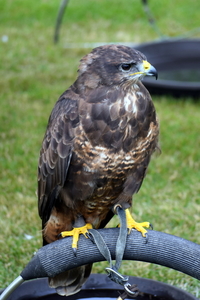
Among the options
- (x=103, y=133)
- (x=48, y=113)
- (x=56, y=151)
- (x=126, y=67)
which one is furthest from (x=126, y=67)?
(x=48, y=113)

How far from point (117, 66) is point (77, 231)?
3.10 ft

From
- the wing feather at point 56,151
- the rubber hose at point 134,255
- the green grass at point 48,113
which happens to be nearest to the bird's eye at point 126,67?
the wing feather at point 56,151

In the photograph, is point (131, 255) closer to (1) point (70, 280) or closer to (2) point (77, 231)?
(2) point (77, 231)

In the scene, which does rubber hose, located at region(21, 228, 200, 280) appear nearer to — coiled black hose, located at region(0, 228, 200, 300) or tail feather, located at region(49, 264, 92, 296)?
coiled black hose, located at region(0, 228, 200, 300)

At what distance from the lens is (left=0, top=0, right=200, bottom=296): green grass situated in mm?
3844

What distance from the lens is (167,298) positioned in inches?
108

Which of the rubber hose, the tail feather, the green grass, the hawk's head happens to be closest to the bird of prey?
the hawk's head

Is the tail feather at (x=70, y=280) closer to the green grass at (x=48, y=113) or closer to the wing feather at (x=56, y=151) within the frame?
the wing feather at (x=56, y=151)

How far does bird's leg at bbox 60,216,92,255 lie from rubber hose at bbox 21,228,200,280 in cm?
6

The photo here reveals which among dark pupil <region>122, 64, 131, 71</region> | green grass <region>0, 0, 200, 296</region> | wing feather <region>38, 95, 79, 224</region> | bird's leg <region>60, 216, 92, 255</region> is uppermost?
dark pupil <region>122, 64, 131, 71</region>

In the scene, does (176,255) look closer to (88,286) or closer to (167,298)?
(167,298)

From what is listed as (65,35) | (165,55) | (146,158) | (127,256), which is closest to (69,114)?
(146,158)

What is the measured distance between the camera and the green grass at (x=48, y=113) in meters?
3.84

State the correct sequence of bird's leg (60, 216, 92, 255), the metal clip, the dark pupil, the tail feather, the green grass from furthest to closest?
the green grass
the tail feather
the dark pupil
bird's leg (60, 216, 92, 255)
the metal clip
